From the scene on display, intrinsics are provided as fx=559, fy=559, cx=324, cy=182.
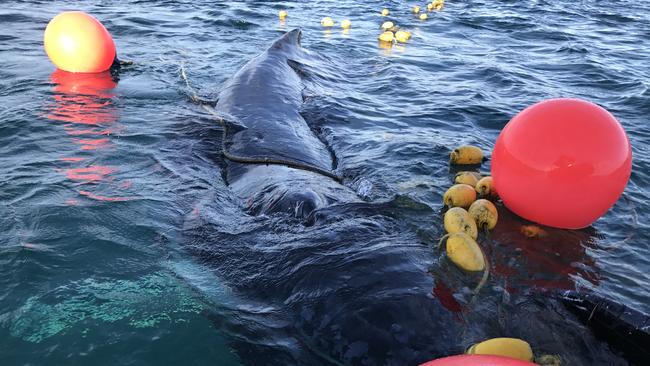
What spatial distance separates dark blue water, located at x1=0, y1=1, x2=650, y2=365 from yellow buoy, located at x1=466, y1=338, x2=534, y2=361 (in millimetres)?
352

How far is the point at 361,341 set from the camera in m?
3.67

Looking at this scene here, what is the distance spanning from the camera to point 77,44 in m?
9.73

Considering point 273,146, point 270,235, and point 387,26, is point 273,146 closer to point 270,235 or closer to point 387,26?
point 270,235

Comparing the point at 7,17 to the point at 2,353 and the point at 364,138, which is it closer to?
the point at 364,138

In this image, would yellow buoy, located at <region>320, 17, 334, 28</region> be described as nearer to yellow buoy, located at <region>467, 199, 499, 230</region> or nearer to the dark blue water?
the dark blue water

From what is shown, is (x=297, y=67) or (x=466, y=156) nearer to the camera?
(x=466, y=156)

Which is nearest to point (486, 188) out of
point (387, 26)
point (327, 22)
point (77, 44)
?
point (77, 44)

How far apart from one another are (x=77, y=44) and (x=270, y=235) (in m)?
6.68

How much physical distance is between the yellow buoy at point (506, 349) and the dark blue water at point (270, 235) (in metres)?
0.35

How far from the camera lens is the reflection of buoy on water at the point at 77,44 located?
970 cm

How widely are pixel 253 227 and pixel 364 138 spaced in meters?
3.53

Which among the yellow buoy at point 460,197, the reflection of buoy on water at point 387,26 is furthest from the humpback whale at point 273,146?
the reflection of buoy on water at point 387,26

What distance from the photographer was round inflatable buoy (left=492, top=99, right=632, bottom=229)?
4914 mm

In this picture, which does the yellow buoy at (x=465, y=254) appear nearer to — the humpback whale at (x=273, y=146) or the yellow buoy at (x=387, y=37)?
the humpback whale at (x=273, y=146)
